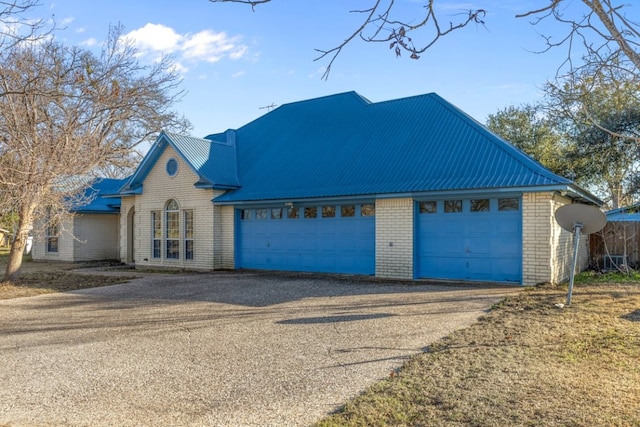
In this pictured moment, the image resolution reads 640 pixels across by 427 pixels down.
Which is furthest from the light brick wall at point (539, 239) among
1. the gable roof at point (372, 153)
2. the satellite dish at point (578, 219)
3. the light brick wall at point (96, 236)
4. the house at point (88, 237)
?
the light brick wall at point (96, 236)

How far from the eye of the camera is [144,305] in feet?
37.1

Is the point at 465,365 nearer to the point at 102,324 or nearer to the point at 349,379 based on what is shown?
the point at 349,379

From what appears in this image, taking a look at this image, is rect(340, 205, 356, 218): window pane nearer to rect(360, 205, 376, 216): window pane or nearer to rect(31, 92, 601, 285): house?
rect(31, 92, 601, 285): house

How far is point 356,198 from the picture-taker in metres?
15.4

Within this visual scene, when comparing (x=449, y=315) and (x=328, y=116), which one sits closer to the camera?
(x=449, y=315)

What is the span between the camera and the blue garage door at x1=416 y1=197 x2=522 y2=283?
529 inches

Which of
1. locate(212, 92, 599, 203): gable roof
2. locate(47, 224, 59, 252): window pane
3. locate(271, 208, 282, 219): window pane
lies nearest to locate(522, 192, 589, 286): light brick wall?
locate(212, 92, 599, 203): gable roof

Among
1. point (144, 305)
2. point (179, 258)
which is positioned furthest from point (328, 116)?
point (144, 305)

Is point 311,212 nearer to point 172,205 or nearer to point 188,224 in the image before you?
point 188,224

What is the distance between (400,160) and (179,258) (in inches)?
376

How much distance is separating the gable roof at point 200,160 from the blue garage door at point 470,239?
25.7ft

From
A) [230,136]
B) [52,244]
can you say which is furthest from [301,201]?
[52,244]

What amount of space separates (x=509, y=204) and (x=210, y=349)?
9.43 metres

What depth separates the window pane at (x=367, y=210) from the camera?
15.7 m
